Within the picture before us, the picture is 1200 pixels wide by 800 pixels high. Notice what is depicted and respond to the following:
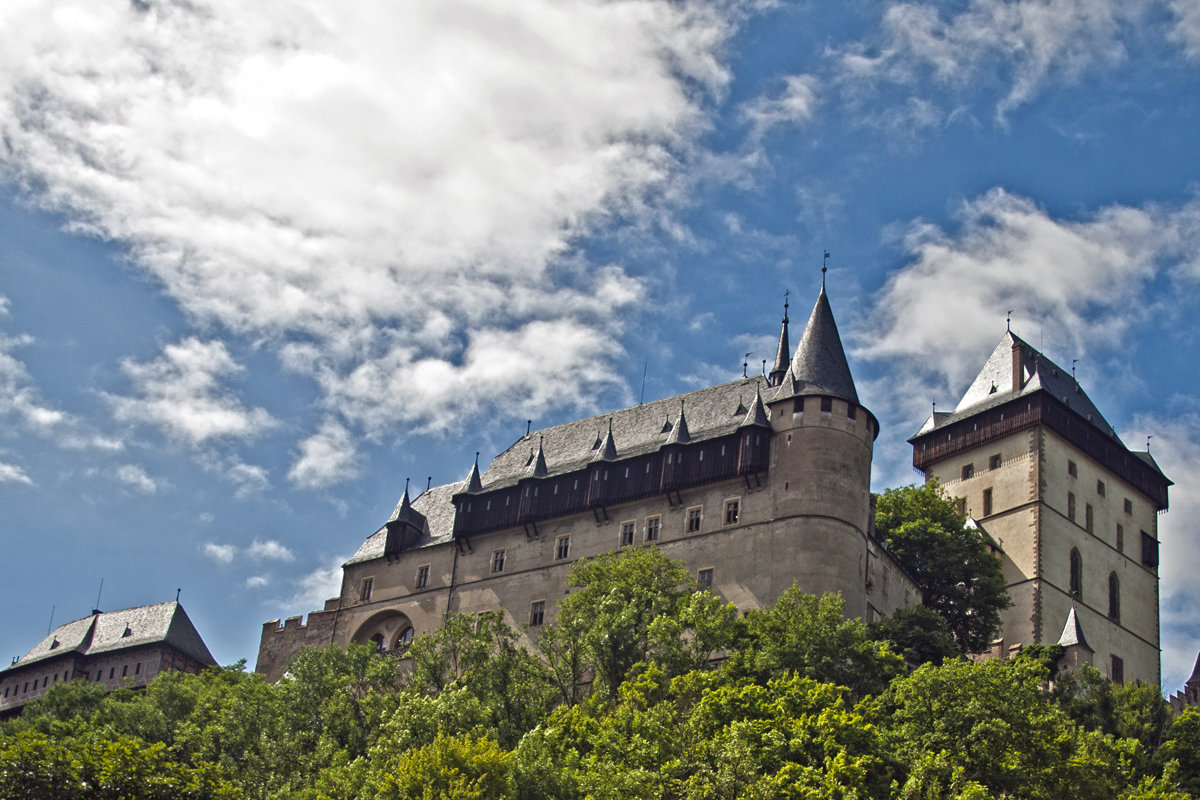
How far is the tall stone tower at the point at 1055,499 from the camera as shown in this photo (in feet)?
236

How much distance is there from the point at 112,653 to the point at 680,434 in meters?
38.9

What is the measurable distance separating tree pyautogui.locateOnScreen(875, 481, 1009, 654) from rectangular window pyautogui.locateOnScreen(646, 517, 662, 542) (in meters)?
9.76

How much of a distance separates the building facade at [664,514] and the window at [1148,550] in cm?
1819

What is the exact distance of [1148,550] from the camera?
258ft

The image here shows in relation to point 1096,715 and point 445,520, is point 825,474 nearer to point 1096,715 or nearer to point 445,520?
point 1096,715

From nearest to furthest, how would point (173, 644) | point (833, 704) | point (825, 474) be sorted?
point (833, 704), point (825, 474), point (173, 644)

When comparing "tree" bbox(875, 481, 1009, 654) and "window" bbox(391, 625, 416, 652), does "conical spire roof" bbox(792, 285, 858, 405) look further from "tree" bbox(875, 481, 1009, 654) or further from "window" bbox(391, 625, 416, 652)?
"window" bbox(391, 625, 416, 652)

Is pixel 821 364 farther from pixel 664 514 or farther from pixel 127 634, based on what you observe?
pixel 127 634

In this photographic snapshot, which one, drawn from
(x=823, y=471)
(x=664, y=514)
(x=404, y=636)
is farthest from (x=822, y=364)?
(x=404, y=636)

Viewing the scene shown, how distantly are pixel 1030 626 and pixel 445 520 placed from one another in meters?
Answer: 25.6

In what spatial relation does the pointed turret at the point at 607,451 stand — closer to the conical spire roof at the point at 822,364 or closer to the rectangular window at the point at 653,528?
the rectangular window at the point at 653,528

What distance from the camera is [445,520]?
7181 cm

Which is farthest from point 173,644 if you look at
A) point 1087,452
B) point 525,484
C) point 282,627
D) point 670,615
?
point 1087,452

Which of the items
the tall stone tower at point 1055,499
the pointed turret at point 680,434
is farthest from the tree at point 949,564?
the pointed turret at point 680,434
